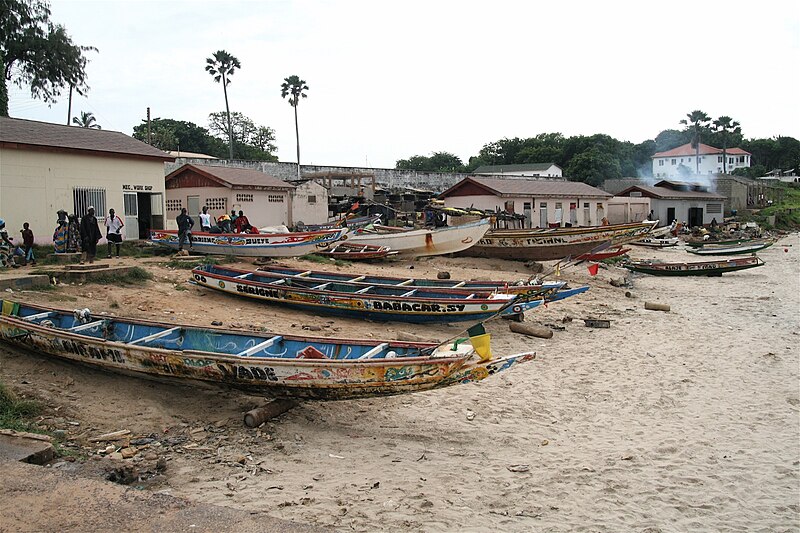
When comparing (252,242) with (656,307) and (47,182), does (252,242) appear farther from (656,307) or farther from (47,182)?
(656,307)

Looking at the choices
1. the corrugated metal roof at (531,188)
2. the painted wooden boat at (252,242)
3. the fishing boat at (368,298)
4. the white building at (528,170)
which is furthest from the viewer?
the white building at (528,170)

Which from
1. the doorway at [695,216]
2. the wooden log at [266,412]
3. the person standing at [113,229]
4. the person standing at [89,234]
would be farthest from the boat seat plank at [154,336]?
the doorway at [695,216]

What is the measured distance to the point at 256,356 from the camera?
26.7 ft

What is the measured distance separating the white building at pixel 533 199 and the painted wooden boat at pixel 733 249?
6507 millimetres

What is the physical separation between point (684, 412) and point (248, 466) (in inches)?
255

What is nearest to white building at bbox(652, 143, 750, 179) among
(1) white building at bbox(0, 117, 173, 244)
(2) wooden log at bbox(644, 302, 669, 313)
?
(2) wooden log at bbox(644, 302, 669, 313)

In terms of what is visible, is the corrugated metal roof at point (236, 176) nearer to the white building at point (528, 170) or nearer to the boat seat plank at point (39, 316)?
the boat seat plank at point (39, 316)

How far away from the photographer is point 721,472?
285 inches

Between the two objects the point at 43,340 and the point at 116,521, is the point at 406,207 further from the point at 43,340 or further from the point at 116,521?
the point at 116,521

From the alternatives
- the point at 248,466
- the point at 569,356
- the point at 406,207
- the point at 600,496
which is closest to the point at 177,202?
the point at 406,207

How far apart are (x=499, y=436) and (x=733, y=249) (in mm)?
27328

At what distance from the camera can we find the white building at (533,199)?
30.8 meters

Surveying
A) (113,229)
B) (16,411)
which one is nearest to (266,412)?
(16,411)

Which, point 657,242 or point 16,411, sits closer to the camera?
point 16,411
